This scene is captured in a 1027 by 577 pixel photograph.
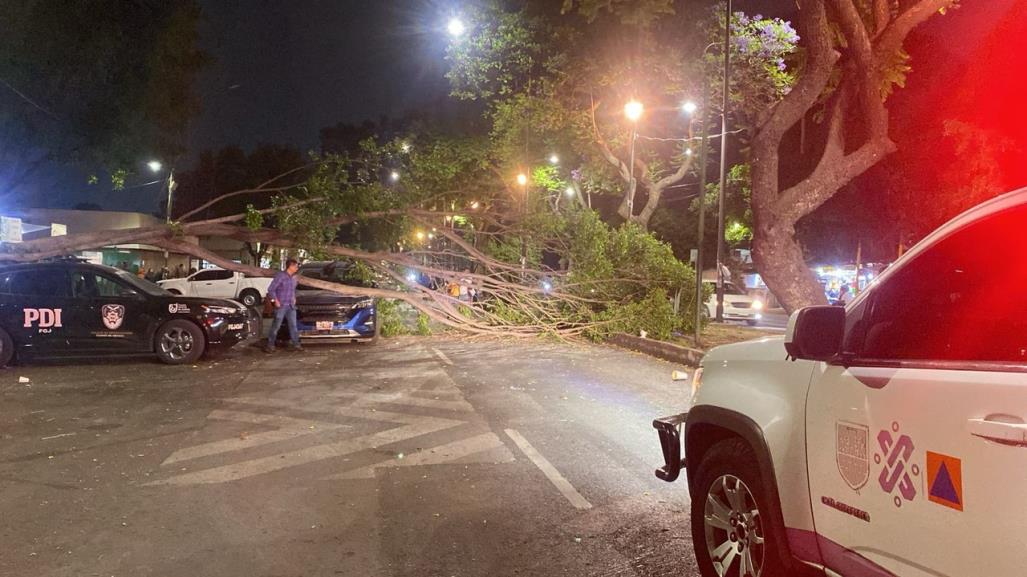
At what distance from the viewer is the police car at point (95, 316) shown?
37.3 ft

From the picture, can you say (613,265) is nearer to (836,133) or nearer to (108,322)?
(836,133)

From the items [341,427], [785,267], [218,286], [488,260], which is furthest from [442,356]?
[218,286]

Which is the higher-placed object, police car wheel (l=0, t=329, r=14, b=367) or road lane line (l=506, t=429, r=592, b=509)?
police car wheel (l=0, t=329, r=14, b=367)

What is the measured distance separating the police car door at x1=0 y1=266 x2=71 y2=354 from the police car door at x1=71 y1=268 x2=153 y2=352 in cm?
20

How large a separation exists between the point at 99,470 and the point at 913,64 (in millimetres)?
20138

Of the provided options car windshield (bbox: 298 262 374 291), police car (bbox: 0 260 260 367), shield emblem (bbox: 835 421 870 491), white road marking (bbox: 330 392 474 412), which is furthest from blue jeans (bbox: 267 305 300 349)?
shield emblem (bbox: 835 421 870 491)

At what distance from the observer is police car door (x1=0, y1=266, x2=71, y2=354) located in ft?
37.1

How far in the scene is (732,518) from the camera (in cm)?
365

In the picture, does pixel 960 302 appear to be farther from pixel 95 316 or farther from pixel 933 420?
pixel 95 316

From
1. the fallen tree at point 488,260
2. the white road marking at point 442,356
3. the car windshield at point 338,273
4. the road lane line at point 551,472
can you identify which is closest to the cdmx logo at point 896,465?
the road lane line at point 551,472

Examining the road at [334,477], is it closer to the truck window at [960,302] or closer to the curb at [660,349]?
the truck window at [960,302]

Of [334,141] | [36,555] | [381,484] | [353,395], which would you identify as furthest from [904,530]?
[334,141]

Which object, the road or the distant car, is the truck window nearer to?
the road

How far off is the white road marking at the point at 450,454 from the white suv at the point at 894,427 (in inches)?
122
